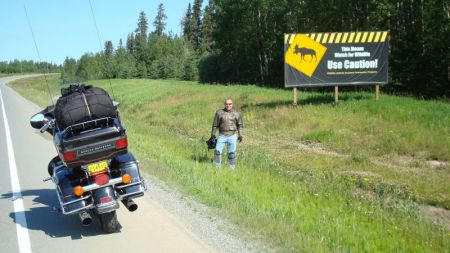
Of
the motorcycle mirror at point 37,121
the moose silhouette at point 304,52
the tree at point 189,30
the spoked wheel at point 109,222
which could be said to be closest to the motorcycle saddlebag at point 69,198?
the spoked wheel at point 109,222

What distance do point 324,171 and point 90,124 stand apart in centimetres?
765

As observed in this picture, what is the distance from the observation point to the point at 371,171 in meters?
12.5

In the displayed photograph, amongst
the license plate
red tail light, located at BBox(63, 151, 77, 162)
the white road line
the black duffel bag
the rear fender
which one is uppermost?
the black duffel bag

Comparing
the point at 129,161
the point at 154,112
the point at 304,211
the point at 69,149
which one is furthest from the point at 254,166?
the point at 154,112

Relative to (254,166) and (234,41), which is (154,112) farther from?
(234,41)

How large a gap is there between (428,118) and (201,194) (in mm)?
10487

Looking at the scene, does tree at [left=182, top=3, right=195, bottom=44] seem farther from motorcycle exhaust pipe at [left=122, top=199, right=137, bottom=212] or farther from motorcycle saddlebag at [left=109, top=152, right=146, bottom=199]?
motorcycle exhaust pipe at [left=122, top=199, right=137, bottom=212]

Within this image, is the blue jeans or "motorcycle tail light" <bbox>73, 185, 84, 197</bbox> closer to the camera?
"motorcycle tail light" <bbox>73, 185, 84, 197</bbox>

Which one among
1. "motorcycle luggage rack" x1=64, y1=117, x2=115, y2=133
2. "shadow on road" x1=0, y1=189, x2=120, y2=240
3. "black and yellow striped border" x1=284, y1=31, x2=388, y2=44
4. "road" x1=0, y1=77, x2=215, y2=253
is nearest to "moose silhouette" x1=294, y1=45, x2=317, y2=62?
"black and yellow striped border" x1=284, y1=31, x2=388, y2=44

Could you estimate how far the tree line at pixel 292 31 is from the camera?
29703mm

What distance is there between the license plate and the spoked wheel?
2.10 ft

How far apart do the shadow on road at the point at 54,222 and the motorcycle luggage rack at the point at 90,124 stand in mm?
1414

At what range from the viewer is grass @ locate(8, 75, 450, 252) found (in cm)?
693

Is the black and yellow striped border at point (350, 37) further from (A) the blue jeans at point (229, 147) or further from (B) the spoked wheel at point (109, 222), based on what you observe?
(B) the spoked wheel at point (109, 222)
